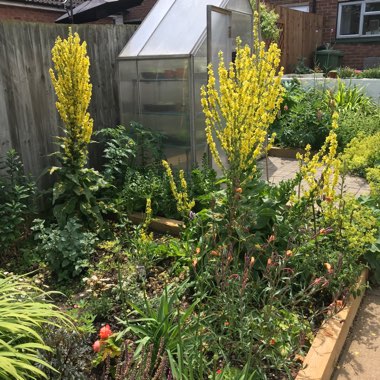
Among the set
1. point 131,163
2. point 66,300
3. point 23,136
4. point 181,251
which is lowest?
point 66,300

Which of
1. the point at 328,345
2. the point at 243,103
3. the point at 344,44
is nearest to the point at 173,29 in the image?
the point at 243,103

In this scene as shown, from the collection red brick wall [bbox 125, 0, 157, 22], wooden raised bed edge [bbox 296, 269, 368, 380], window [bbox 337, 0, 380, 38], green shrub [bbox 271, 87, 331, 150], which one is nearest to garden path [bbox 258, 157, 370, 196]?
green shrub [bbox 271, 87, 331, 150]

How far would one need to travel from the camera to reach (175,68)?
17.1 ft

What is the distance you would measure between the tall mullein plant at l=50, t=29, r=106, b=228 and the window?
39.0 feet

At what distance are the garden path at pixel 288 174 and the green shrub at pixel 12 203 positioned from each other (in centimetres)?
330

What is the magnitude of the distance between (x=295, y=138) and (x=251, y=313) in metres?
5.48

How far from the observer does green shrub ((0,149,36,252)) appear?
3.80 meters

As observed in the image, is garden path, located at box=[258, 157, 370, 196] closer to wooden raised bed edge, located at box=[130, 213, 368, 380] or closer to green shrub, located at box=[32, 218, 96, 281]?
wooden raised bed edge, located at box=[130, 213, 368, 380]

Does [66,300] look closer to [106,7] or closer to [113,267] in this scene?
[113,267]

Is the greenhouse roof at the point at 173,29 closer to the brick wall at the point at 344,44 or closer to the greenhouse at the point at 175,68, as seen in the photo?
the greenhouse at the point at 175,68

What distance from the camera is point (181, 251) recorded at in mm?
3639

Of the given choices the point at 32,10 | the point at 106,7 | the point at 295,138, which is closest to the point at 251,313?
the point at 295,138

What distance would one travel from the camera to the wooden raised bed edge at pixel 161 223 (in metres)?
4.43

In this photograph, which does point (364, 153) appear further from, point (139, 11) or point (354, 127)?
point (139, 11)
